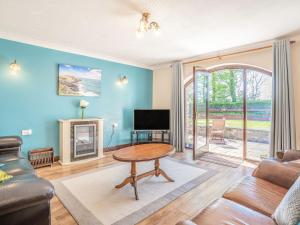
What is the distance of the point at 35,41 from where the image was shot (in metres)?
3.34

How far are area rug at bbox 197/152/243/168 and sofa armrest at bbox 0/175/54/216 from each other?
11.1ft

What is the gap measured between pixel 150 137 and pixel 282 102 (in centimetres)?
324

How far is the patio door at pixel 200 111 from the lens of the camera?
13.4 ft

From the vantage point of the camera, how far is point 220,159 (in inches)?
157

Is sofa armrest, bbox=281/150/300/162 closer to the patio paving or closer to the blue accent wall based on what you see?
the patio paving

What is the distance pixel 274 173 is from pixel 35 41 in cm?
426

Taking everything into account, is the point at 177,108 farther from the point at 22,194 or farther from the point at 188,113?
the point at 22,194

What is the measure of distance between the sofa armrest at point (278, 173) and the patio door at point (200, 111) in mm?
2070

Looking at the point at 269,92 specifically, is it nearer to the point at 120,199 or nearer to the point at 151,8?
the point at 151,8

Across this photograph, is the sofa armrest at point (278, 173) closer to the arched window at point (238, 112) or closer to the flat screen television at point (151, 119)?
the arched window at point (238, 112)

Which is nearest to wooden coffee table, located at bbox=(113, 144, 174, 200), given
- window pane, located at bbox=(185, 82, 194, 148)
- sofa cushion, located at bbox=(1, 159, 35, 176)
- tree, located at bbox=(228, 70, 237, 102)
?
sofa cushion, located at bbox=(1, 159, 35, 176)

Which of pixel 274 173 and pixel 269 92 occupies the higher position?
pixel 269 92

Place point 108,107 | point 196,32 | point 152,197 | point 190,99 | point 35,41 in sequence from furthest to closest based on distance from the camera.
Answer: point 190,99, point 108,107, point 35,41, point 196,32, point 152,197

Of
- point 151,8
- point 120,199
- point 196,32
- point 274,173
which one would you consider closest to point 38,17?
point 151,8
